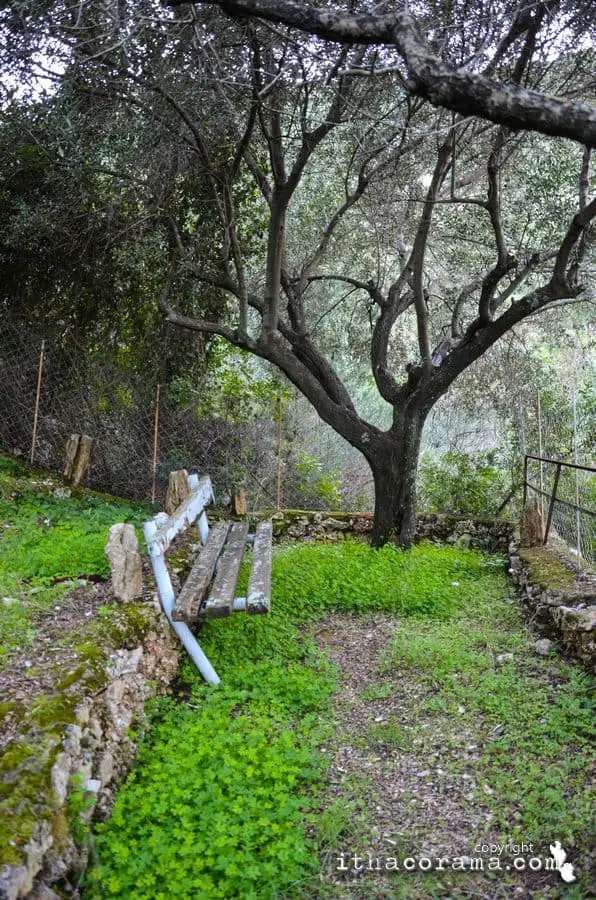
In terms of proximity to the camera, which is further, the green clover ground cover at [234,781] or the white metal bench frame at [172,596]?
the white metal bench frame at [172,596]

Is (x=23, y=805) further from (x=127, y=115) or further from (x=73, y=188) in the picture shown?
(x=73, y=188)

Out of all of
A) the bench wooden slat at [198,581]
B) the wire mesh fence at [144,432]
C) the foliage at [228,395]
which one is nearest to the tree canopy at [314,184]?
the foliage at [228,395]

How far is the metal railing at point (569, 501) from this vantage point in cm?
727

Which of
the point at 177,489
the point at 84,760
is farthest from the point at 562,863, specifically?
the point at 177,489

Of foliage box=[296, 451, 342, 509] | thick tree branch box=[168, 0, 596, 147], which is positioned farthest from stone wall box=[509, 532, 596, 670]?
thick tree branch box=[168, 0, 596, 147]

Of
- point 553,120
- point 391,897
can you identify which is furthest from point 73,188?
point 391,897

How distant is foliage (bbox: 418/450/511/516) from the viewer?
1022 centimetres

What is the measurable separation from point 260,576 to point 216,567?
2.31ft

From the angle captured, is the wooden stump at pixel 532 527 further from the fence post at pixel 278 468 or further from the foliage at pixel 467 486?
the fence post at pixel 278 468

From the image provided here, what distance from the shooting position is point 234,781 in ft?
11.5

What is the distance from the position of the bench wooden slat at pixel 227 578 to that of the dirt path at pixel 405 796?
1086mm

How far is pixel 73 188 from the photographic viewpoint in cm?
898

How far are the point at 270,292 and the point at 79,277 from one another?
350cm

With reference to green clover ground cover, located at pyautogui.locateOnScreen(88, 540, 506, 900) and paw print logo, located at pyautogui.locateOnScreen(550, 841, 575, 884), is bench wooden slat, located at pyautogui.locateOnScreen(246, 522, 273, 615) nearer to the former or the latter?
green clover ground cover, located at pyautogui.locateOnScreen(88, 540, 506, 900)
